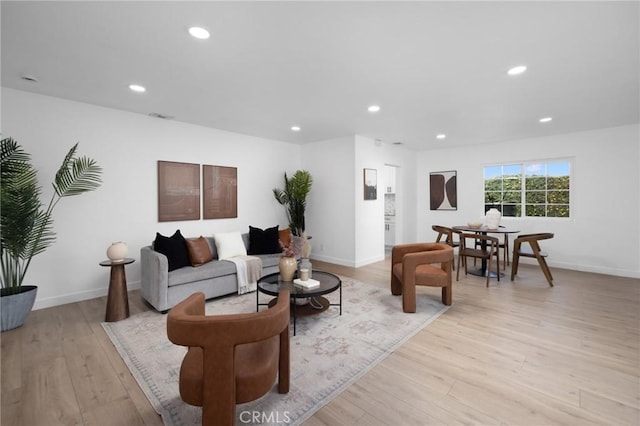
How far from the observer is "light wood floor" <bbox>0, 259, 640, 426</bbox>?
172 cm

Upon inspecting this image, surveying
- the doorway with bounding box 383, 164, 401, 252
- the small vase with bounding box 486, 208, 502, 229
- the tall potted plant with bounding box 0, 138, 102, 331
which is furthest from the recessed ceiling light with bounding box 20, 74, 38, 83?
the small vase with bounding box 486, 208, 502, 229

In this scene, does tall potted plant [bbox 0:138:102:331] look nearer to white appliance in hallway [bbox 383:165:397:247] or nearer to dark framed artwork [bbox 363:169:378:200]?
dark framed artwork [bbox 363:169:378:200]

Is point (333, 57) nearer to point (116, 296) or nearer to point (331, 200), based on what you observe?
point (116, 296)

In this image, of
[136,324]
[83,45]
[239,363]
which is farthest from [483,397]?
[83,45]

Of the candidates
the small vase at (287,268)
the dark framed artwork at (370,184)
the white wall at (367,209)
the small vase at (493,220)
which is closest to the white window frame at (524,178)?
the small vase at (493,220)

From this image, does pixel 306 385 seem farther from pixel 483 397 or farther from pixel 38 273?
pixel 38 273

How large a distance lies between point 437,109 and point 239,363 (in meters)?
3.86

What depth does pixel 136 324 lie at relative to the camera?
2967 millimetres

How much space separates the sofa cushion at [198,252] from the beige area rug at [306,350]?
1.86 ft

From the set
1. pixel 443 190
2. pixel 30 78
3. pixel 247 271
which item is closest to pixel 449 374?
pixel 247 271

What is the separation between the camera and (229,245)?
13.7 ft

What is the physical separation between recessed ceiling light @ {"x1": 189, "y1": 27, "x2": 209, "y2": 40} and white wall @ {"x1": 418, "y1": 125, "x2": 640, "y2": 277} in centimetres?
613

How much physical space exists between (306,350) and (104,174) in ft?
11.6

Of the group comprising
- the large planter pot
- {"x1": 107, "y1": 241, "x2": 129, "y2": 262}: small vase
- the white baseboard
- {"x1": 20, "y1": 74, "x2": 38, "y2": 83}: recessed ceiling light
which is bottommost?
the white baseboard
